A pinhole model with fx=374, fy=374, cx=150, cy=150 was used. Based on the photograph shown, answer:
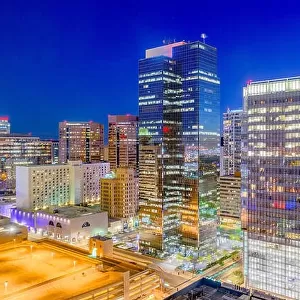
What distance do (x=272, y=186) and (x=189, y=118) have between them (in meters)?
34.5

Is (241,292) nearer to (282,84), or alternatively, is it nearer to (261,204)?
(261,204)

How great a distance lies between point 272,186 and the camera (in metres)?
81.9

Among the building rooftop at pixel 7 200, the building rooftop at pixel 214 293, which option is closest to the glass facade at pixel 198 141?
the building rooftop at pixel 214 293

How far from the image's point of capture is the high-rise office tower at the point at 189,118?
347ft

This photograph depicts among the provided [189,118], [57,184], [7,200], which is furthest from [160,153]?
[7,200]

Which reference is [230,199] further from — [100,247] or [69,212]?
[100,247]

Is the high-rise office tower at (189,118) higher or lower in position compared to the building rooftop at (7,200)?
higher

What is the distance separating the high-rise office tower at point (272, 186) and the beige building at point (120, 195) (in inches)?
2342

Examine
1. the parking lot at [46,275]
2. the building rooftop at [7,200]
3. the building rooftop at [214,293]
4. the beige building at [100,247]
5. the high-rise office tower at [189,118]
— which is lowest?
the building rooftop at [214,293]

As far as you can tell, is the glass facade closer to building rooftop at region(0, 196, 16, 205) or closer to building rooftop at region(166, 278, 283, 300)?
building rooftop at region(166, 278, 283, 300)

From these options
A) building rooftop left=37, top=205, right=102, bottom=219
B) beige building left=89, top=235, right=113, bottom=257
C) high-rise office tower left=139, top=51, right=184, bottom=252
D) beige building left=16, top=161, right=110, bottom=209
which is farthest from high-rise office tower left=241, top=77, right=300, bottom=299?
beige building left=16, top=161, right=110, bottom=209

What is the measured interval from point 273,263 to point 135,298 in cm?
4412

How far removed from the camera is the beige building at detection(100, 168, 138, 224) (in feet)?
449

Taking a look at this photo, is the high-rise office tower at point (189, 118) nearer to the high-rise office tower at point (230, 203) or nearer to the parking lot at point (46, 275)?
the high-rise office tower at point (230, 203)
